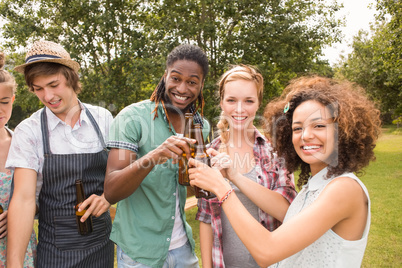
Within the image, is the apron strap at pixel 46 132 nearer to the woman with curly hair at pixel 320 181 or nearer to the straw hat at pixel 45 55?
the straw hat at pixel 45 55

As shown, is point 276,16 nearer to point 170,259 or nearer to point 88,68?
point 88,68

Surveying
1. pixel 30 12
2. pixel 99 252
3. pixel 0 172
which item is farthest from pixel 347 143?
pixel 30 12

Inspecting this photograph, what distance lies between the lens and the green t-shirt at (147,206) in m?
2.45

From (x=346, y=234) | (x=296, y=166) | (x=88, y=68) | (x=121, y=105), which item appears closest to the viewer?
(x=346, y=234)

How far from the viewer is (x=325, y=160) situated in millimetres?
2031

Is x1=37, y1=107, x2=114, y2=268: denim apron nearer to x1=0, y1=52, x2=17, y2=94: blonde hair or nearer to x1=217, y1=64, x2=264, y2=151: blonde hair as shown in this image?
x1=0, y1=52, x2=17, y2=94: blonde hair

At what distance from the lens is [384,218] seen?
8305 millimetres

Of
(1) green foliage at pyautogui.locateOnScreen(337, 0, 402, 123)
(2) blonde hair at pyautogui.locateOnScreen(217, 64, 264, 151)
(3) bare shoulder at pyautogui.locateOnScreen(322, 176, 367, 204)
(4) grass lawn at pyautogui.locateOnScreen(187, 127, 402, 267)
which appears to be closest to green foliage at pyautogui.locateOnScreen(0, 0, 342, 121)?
(1) green foliage at pyautogui.locateOnScreen(337, 0, 402, 123)

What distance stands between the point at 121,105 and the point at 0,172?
8723 millimetres

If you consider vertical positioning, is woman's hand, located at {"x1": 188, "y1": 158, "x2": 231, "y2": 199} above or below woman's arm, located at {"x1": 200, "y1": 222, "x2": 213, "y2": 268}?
above

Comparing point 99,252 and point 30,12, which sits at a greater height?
point 30,12

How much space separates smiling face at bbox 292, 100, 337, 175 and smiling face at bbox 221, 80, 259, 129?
2.10ft

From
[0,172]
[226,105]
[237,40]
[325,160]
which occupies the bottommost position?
[0,172]

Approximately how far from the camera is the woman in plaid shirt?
7.74 feet
